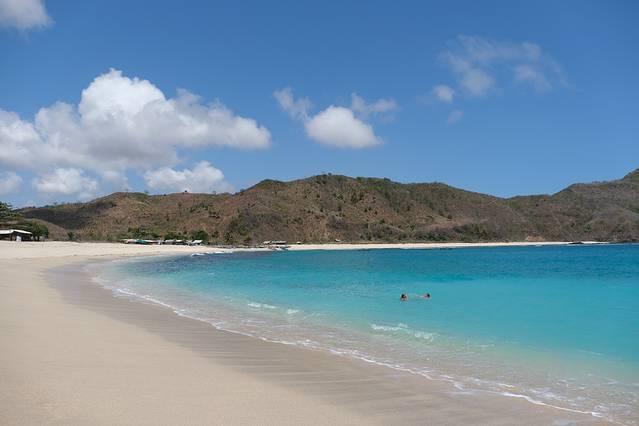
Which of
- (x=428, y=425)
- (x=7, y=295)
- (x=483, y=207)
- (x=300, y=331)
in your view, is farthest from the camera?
(x=483, y=207)

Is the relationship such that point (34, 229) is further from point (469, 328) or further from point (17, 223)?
point (469, 328)

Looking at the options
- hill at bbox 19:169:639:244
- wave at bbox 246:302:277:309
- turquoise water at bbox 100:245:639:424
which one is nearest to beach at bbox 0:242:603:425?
turquoise water at bbox 100:245:639:424

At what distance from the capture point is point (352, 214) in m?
138

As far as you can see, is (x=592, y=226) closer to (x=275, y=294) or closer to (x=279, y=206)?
(x=279, y=206)

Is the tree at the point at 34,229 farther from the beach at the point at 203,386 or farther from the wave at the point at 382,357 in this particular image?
the beach at the point at 203,386

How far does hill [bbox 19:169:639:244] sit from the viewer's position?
117 metres

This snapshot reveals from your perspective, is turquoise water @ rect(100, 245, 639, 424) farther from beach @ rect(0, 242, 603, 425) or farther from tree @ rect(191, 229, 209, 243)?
tree @ rect(191, 229, 209, 243)

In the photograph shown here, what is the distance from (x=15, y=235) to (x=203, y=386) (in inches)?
3124

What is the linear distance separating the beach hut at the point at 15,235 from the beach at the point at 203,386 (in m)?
69.3

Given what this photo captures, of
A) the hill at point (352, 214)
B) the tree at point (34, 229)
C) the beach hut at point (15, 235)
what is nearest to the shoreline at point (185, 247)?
the beach hut at point (15, 235)

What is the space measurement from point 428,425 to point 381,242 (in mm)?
122807

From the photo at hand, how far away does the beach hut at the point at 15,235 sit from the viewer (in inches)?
2773

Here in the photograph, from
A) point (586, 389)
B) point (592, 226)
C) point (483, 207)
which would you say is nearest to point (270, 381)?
point (586, 389)

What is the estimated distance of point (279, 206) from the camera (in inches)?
5049
